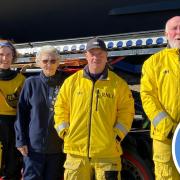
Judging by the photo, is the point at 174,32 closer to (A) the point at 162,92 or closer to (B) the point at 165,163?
(A) the point at 162,92

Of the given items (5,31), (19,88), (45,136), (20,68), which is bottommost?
(45,136)

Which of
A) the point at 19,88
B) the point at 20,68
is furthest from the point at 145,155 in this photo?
the point at 20,68

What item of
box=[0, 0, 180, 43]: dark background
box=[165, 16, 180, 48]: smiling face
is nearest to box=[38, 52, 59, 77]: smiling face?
box=[165, 16, 180, 48]: smiling face

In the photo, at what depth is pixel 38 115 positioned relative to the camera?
464 centimetres

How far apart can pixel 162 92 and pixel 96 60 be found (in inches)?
24.7

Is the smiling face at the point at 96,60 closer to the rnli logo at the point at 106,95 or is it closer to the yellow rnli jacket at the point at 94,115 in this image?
the yellow rnli jacket at the point at 94,115

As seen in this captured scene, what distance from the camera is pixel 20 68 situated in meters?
5.89

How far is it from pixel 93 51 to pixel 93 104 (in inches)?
17.1

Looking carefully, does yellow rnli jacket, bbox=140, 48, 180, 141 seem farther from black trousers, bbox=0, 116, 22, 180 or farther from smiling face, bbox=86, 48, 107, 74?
black trousers, bbox=0, 116, 22, 180

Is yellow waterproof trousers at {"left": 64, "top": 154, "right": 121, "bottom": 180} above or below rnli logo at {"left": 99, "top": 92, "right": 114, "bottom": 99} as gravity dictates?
below

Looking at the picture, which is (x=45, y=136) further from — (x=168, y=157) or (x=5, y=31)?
(x=5, y=31)

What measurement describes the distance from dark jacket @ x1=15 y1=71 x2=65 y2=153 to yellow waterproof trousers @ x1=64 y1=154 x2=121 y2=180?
0.42 m

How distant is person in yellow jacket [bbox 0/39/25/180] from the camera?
500 cm

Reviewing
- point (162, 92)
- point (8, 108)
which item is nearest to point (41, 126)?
point (8, 108)
